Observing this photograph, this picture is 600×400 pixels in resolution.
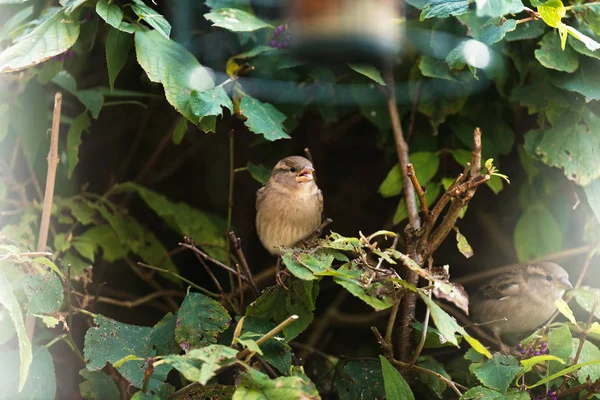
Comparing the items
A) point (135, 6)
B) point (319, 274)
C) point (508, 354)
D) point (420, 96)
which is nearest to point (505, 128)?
point (420, 96)

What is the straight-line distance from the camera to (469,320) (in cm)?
271

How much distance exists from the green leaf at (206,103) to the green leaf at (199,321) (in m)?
0.50

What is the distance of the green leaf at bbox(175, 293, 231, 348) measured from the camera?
182 cm

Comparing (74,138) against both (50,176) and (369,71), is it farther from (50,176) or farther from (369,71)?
(369,71)

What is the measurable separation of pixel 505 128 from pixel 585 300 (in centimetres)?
64

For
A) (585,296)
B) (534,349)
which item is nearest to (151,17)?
(534,349)

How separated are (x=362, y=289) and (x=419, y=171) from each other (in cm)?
77

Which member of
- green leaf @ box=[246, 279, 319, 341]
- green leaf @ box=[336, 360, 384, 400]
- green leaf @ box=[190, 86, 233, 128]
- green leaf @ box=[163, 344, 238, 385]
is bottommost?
green leaf @ box=[336, 360, 384, 400]

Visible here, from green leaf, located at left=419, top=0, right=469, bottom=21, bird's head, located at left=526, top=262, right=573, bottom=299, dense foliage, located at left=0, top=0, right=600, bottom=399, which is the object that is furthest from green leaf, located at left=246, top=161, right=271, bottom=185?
bird's head, located at left=526, top=262, right=573, bottom=299

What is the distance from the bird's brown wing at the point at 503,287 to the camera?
105 inches

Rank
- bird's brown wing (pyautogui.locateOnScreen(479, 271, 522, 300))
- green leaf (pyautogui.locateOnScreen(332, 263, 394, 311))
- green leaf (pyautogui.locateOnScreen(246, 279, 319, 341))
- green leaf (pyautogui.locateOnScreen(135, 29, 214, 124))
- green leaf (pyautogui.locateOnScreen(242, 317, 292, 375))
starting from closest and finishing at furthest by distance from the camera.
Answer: green leaf (pyautogui.locateOnScreen(332, 263, 394, 311)) → green leaf (pyautogui.locateOnScreen(242, 317, 292, 375)) → green leaf (pyautogui.locateOnScreen(246, 279, 319, 341)) → green leaf (pyautogui.locateOnScreen(135, 29, 214, 124)) → bird's brown wing (pyautogui.locateOnScreen(479, 271, 522, 300))

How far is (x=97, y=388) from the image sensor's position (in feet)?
6.74

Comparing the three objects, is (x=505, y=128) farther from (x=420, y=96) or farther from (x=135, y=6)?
(x=135, y=6)

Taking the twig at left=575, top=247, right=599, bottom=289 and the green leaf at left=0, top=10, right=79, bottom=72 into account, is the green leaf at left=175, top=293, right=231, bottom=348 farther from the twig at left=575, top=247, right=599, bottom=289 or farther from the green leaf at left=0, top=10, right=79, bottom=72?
the twig at left=575, top=247, right=599, bottom=289
